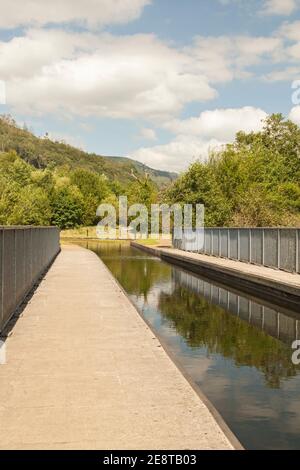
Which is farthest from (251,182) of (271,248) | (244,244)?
(271,248)

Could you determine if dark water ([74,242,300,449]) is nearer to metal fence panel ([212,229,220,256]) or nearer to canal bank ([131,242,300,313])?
canal bank ([131,242,300,313])

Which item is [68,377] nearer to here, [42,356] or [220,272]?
[42,356]

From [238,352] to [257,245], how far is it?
17.5 metres

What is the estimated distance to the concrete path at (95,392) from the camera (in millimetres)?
4969

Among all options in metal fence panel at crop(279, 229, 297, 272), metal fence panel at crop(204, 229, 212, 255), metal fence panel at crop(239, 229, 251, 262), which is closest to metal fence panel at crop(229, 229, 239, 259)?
metal fence panel at crop(239, 229, 251, 262)

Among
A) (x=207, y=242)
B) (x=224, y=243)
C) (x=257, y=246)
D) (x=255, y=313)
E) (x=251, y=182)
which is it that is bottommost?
(x=255, y=313)

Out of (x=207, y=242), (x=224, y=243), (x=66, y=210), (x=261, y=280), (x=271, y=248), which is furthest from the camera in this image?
(x=66, y=210)

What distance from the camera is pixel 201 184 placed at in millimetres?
48812

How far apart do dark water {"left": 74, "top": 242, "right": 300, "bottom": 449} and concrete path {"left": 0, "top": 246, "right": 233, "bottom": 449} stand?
656 millimetres

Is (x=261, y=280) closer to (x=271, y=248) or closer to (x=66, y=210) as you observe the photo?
(x=271, y=248)

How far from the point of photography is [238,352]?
10.2 meters

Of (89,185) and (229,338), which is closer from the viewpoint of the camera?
(229,338)

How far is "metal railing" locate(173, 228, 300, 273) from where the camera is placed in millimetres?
22361
